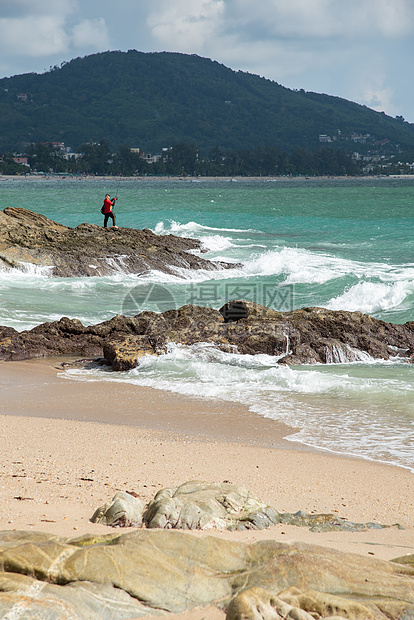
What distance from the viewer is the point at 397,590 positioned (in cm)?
267

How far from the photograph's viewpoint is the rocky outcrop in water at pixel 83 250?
17.9m

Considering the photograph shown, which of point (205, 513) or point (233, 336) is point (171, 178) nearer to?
point (233, 336)

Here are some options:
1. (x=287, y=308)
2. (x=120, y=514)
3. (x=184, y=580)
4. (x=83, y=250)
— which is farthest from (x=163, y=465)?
(x=83, y=250)

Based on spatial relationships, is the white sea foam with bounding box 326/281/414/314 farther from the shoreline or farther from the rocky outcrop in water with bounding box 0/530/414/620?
the shoreline

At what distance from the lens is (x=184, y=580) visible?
267 centimetres

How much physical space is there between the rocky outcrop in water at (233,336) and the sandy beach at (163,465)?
191 cm

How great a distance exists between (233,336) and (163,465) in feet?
16.1

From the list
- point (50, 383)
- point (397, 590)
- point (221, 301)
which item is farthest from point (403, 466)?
point (221, 301)

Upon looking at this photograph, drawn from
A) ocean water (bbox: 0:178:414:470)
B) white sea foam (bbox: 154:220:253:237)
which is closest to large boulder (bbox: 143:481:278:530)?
ocean water (bbox: 0:178:414:470)

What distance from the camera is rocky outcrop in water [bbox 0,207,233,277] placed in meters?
17.9

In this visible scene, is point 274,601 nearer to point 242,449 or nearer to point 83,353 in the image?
point 242,449

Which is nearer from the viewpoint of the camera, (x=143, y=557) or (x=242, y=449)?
(x=143, y=557)

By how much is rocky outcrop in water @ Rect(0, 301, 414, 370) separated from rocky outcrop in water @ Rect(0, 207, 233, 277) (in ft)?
25.5

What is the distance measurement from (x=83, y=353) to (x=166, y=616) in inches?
303
